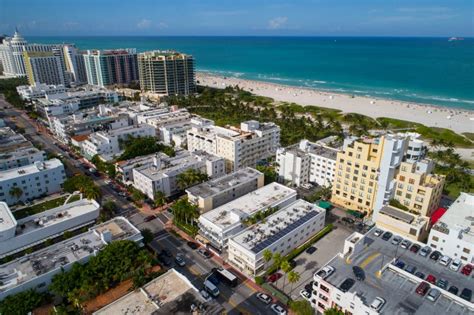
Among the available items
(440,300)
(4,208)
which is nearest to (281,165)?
(440,300)

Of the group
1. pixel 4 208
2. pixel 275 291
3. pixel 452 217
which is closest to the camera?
pixel 275 291

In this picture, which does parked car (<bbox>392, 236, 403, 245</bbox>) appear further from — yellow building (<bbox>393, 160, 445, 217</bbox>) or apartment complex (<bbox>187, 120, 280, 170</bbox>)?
apartment complex (<bbox>187, 120, 280, 170</bbox>)

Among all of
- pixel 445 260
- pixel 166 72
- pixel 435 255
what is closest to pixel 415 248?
pixel 435 255

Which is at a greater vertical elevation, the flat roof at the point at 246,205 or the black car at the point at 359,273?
the black car at the point at 359,273

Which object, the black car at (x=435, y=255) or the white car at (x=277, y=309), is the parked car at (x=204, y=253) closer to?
the white car at (x=277, y=309)

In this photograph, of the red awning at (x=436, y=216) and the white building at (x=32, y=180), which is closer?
the red awning at (x=436, y=216)

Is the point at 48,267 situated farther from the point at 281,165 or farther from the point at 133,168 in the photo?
the point at 281,165

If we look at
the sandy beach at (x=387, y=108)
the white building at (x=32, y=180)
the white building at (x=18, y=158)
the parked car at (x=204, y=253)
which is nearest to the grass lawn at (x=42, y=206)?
the white building at (x=32, y=180)
